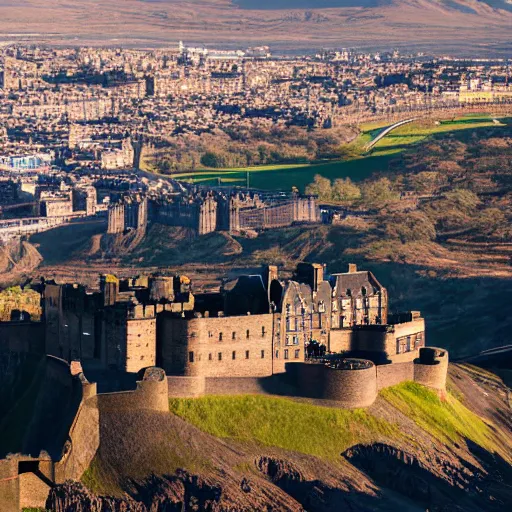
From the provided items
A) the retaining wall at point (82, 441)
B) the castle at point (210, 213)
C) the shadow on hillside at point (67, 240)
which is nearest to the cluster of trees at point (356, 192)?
the castle at point (210, 213)

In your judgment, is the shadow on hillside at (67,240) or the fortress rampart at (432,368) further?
the shadow on hillside at (67,240)

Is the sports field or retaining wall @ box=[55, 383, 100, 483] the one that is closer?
retaining wall @ box=[55, 383, 100, 483]

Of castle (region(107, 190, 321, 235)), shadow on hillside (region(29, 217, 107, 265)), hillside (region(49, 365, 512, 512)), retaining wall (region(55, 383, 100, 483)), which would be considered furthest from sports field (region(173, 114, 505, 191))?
retaining wall (region(55, 383, 100, 483))

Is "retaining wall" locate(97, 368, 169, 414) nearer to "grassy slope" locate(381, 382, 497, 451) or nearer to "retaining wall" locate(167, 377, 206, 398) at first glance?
"retaining wall" locate(167, 377, 206, 398)

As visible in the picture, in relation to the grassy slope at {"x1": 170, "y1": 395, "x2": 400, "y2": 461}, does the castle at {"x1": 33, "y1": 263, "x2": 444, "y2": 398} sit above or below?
above

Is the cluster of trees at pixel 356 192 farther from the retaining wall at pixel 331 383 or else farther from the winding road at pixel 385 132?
the retaining wall at pixel 331 383

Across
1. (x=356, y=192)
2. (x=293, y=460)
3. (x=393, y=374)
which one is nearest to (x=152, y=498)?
(x=293, y=460)

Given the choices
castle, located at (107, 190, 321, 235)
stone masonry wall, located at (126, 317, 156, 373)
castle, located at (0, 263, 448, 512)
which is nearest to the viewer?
castle, located at (0, 263, 448, 512)
